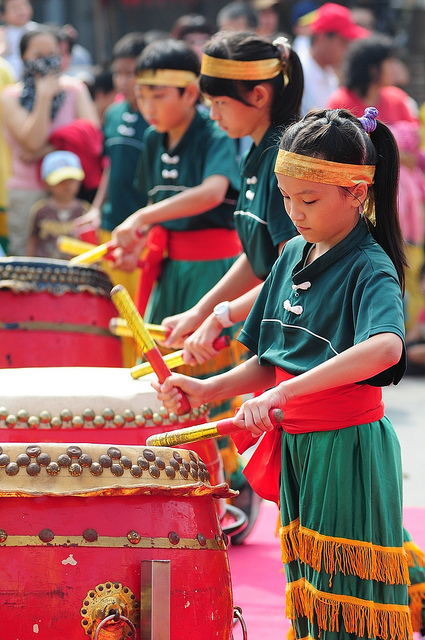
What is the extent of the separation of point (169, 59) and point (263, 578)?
1609 millimetres

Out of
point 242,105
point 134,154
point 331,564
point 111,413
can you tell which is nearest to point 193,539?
point 331,564

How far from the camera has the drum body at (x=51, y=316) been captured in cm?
279

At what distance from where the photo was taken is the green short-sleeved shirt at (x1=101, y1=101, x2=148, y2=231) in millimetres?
4758

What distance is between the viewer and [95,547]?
1524 mm

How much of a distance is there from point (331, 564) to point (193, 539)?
269 mm

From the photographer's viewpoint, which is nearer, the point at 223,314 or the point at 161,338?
the point at 223,314

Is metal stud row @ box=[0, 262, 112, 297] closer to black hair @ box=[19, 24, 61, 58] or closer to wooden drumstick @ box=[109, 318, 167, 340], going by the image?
wooden drumstick @ box=[109, 318, 167, 340]

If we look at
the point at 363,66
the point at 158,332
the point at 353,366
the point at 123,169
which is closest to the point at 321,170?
the point at 353,366

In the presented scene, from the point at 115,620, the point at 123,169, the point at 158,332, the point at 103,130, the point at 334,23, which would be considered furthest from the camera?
the point at 334,23

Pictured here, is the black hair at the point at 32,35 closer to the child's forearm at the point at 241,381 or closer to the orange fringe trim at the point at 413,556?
the child's forearm at the point at 241,381

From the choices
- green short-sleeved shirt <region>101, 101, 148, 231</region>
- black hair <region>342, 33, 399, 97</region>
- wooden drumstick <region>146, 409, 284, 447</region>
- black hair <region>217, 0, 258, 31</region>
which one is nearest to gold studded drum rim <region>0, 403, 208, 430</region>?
wooden drumstick <region>146, 409, 284, 447</region>

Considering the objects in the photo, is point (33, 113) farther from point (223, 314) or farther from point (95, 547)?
point (95, 547)

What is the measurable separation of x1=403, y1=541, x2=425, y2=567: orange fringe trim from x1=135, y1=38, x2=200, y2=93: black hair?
164 centimetres

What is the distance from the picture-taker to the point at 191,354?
2.29 meters
